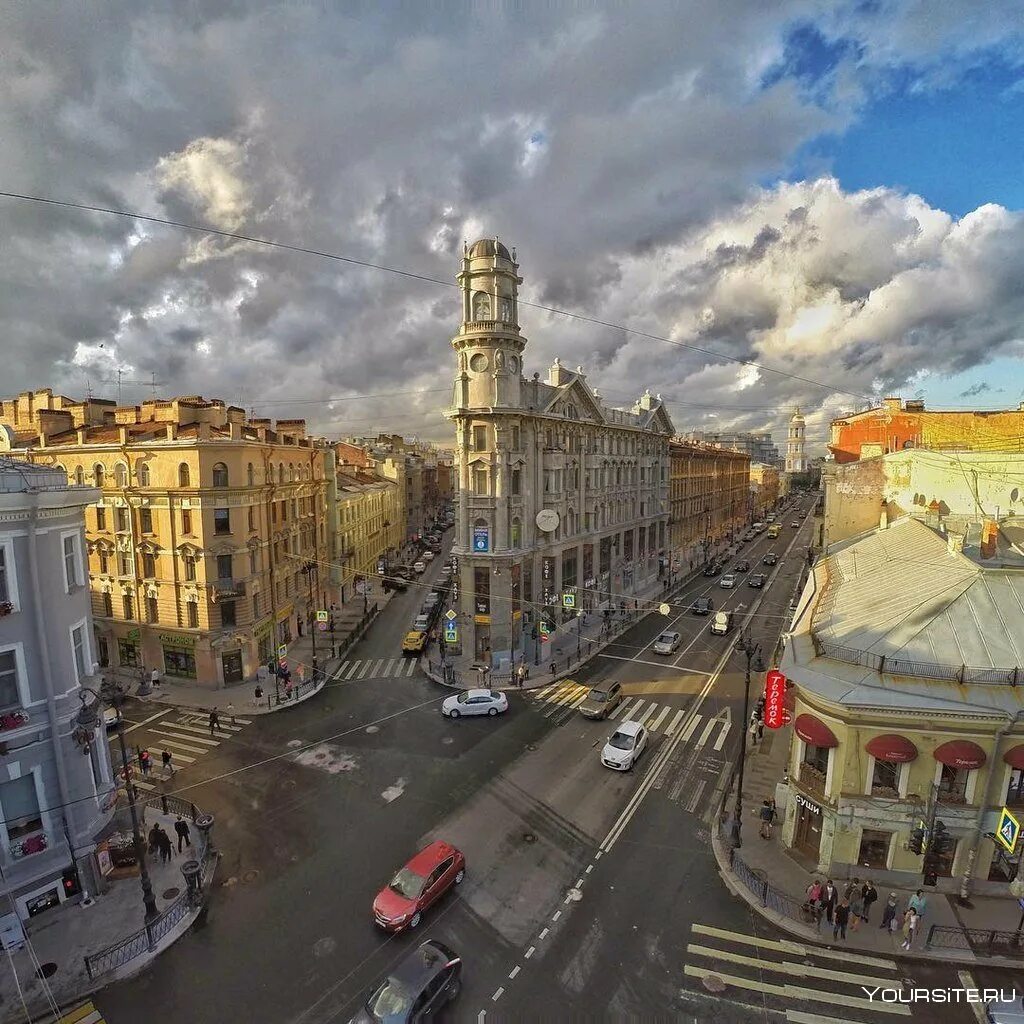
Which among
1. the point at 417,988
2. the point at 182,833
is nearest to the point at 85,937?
the point at 182,833

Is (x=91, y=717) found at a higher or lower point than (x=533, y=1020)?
higher

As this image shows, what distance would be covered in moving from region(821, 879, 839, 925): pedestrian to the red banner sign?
5.01 meters

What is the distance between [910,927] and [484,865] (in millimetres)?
12014

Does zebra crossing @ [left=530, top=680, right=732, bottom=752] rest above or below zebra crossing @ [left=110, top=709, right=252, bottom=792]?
below

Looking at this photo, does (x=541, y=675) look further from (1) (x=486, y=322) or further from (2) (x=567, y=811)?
(1) (x=486, y=322)

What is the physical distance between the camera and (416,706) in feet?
99.1

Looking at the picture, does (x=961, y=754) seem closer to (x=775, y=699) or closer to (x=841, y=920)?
(x=775, y=699)

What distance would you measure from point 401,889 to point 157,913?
23.8ft

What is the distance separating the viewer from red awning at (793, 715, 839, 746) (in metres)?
16.2

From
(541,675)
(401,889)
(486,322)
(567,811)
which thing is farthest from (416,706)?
(486,322)

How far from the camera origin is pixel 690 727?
27266 mm

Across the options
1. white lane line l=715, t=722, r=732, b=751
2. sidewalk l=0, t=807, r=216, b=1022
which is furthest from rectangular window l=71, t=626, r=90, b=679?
white lane line l=715, t=722, r=732, b=751

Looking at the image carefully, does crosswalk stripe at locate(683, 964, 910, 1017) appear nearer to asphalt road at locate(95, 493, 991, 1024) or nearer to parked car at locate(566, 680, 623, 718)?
asphalt road at locate(95, 493, 991, 1024)

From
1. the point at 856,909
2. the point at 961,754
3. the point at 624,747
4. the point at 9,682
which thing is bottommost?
the point at 856,909
